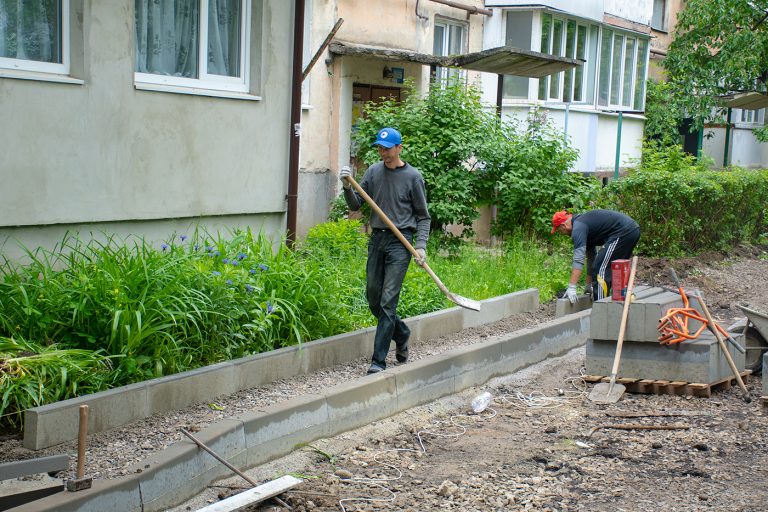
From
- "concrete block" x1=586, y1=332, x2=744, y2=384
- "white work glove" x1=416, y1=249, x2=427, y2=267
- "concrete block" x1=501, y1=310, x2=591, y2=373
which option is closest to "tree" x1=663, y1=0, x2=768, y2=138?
"concrete block" x1=501, y1=310, x2=591, y2=373

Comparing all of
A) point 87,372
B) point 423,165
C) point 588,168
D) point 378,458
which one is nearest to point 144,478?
point 87,372

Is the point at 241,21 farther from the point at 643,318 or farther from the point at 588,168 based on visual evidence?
the point at 588,168

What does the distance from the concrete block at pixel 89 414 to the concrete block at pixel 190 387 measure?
10 cm

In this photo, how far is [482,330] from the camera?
10227mm

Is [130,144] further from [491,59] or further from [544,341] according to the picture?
[491,59]

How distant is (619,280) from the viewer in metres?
8.94

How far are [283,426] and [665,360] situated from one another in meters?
4.01

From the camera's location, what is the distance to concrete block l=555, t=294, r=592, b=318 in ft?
37.7

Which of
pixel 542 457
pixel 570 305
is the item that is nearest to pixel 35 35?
pixel 542 457

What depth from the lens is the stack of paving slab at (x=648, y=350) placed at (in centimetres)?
855

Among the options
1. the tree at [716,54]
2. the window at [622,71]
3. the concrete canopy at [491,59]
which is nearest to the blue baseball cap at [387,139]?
the concrete canopy at [491,59]

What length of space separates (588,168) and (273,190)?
13.2 metres

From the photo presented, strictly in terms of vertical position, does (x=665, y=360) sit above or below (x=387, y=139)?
below

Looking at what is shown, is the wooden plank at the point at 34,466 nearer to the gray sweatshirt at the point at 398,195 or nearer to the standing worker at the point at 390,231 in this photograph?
the standing worker at the point at 390,231
